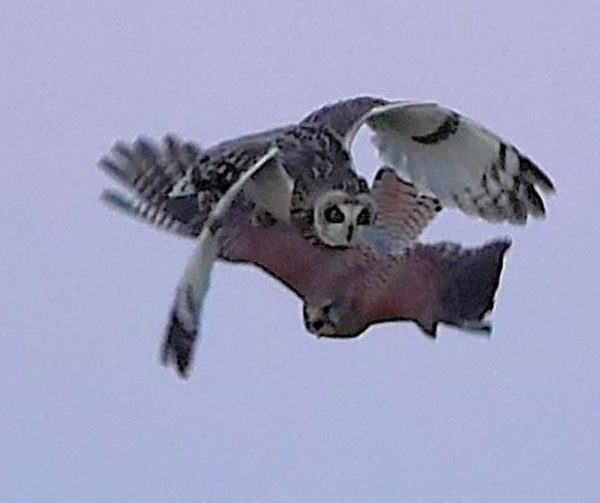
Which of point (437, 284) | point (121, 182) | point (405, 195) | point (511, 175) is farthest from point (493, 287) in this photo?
point (121, 182)

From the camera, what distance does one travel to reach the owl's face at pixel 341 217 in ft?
5.89

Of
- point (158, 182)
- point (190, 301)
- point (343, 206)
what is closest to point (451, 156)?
point (158, 182)

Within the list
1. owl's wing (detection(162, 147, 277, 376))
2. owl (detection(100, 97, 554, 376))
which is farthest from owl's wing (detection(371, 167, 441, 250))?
owl's wing (detection(162, 147, 277, 376))

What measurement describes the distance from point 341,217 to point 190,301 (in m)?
0.19

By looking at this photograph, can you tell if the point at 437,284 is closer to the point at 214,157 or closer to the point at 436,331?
the point at 436,331

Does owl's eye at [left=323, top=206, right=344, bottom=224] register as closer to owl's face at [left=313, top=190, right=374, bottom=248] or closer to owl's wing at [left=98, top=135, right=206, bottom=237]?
owl's face at [left=313, top=190, right=374, bottom=248]

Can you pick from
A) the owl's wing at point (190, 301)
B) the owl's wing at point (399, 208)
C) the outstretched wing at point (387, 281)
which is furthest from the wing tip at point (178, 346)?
the owl's wing at point (399, 208)

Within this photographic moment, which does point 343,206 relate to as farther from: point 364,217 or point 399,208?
point 399,208

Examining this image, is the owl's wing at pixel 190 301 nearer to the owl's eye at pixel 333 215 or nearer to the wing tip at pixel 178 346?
the wing tip at pixel 178 346

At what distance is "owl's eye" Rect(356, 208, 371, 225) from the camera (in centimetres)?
191

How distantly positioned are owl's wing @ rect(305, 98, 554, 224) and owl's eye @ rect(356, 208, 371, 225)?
462 millimetres

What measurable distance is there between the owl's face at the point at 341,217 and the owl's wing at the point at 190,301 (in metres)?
0.11

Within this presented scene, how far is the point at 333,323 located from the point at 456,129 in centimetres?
91

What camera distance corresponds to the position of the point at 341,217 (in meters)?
1.89
